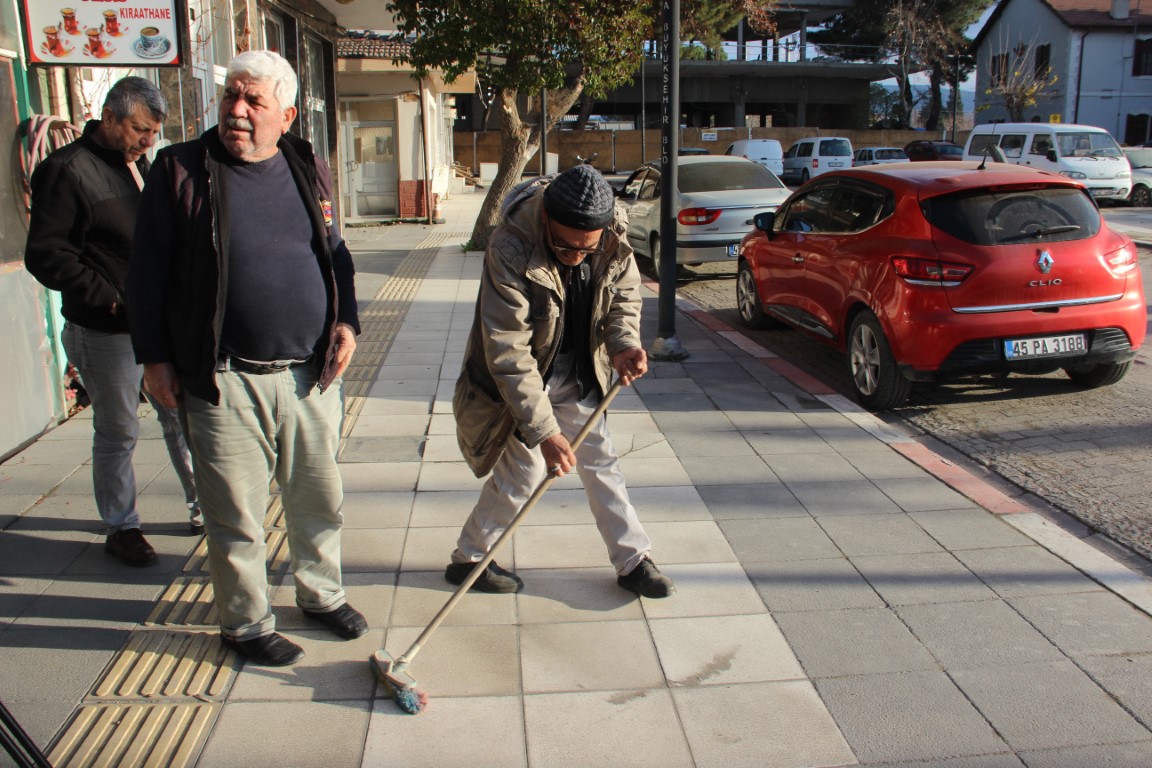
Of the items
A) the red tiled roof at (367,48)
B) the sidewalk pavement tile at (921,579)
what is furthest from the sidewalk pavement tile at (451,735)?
the red tiled roof at (367,48)

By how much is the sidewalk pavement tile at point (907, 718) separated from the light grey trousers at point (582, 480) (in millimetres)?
906

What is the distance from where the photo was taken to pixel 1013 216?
→ 622 centimetres

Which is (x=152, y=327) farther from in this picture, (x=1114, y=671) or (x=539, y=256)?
(x=1114, y=671)

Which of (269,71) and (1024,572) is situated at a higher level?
(269,71)

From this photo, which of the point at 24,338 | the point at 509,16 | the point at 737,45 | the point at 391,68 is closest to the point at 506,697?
the point at 24,338

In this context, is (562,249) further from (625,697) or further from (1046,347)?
(1046,347)

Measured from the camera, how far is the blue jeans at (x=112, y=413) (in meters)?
3.84

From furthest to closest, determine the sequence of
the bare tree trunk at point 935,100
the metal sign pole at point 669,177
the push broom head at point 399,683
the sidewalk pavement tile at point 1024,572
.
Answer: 1. the bare tree trunk at point 935,100
2. the metal sign pole at point 669,177
3. the sidewalk pavement tile at point 1024,572
4. the push broom head at point 399,683

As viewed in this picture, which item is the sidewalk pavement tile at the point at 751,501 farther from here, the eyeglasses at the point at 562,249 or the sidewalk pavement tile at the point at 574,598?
the eyeglasses at the point at 562,249

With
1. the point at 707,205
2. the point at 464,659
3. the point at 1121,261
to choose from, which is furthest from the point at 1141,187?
the point at 464,659

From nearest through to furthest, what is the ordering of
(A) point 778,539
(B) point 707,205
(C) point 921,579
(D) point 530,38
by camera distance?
(C) point 921,579, (A) point 778,539, (B) point 707,205, (D) point 530,38

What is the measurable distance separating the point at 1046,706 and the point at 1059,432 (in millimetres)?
3391

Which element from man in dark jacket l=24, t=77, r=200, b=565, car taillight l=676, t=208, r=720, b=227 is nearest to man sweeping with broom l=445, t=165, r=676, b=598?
man in dark jacket l=24, t=77, r=200, b=565

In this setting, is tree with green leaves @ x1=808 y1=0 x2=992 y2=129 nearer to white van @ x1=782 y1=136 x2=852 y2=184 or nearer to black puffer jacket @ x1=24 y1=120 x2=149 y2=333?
white van @ x1=782 y1=136 x2=852 y2=184
